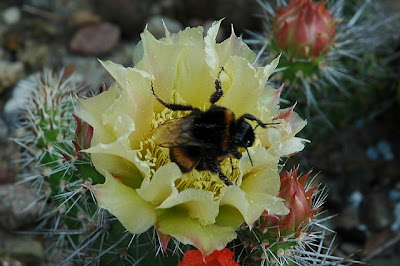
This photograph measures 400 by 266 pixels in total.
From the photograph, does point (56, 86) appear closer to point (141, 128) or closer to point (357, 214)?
Answer: point (141, 128)

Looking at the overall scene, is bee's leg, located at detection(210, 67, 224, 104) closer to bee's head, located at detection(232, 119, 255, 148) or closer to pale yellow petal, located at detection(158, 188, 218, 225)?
bee's head, located at detection(232, 119, 255, 148)

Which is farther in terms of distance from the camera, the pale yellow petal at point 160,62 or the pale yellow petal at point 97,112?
the pale yellow petal at point 160,62

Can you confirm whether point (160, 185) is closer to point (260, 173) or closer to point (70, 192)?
point (260, 173)

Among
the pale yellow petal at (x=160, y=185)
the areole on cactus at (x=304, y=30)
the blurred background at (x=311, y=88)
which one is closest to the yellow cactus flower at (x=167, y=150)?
the pale yellow petal at (x=160, y=185)

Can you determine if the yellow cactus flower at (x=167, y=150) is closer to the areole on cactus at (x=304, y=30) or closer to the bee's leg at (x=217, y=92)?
the bee's leg at (x=217, y=92)

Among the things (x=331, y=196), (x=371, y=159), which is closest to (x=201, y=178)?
(x=331, y=196)

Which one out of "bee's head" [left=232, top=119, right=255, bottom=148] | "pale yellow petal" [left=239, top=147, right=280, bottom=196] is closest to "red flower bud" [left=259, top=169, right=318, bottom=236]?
"pale yellow petal" [left=239, top=147, right=280, bottom=196]

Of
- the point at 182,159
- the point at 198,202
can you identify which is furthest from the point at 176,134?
the point at 198,202
